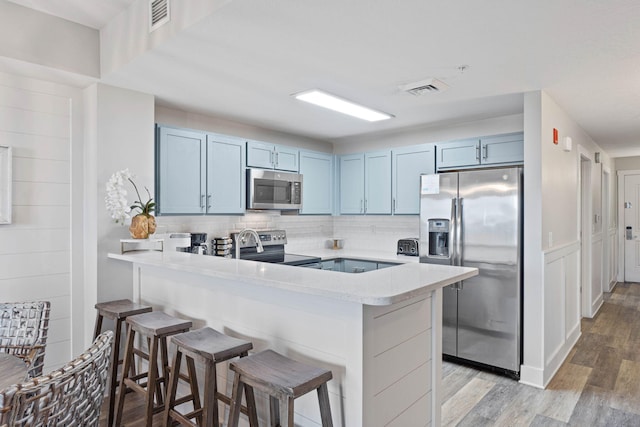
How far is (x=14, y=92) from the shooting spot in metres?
2.65

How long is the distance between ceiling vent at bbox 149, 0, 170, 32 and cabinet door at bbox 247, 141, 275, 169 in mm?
1813

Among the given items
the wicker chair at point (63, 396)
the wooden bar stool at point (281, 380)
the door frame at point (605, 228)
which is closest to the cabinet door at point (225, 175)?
the wooden bar stool at point (281, 380)

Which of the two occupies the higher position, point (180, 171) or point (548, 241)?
point (180, 171)

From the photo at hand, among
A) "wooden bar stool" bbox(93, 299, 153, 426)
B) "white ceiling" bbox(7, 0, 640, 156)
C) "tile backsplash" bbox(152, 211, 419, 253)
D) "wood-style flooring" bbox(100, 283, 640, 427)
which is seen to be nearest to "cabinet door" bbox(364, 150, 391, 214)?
"tile backsplash" bbox(152, 211, 419, 253)

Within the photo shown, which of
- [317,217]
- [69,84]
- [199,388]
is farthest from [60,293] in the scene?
[317,217]

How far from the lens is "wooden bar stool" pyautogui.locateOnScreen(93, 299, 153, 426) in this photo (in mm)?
2412

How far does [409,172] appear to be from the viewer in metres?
4.37

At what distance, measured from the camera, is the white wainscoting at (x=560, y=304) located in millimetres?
3127

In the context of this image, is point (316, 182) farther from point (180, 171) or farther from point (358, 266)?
point (180, 171)

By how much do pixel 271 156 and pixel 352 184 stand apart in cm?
119

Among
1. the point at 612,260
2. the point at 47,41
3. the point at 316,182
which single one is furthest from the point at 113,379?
the point at 612,260

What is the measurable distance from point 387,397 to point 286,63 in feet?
6.63

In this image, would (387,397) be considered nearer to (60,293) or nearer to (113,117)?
(60,293)

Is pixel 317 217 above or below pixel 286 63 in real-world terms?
below
